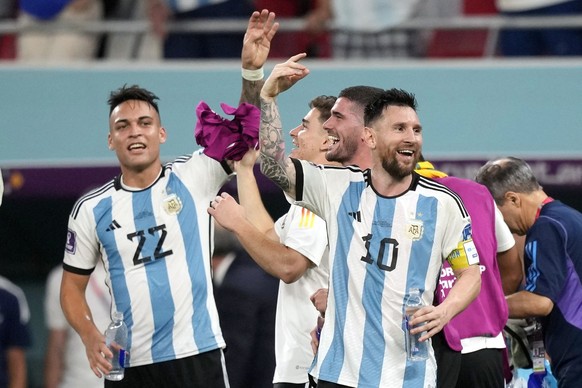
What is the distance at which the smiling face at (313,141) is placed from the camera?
22.9 feet

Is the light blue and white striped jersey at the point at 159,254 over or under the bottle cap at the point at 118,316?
over


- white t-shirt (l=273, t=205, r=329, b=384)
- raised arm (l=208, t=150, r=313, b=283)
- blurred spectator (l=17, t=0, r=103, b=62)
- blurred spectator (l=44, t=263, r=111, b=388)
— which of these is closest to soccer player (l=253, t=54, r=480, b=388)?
raised arm (l=208, t=150, r=313, b=283)

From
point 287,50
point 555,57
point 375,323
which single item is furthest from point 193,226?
point 555,57

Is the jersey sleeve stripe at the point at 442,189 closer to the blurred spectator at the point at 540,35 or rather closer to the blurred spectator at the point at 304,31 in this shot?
the blurred spectator at the point at 304,31

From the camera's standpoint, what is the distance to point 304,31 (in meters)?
10.2

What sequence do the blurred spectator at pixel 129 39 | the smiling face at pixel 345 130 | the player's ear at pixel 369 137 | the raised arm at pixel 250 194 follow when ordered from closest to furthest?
the player's ear at pixel 369 137 < the smiling face at pixel 345 130 < the raised arm at pixel 250 194 < the blurred spectator at pixel 129 39

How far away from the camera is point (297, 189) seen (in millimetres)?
5988

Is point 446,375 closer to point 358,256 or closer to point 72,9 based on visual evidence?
point 358,256

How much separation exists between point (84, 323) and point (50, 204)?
477cm

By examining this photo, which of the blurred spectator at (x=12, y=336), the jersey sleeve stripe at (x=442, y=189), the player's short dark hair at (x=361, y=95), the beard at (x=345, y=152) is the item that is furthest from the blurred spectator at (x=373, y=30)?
the jersey sleeve stripe at (x=442, y=189)

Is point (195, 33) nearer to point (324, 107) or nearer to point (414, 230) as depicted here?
point (324, 107)

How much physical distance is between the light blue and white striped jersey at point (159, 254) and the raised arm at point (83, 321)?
8 centimetres

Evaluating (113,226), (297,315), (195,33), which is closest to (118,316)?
(113,226)

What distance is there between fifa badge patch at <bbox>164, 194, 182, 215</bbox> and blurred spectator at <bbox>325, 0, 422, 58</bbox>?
346cm
